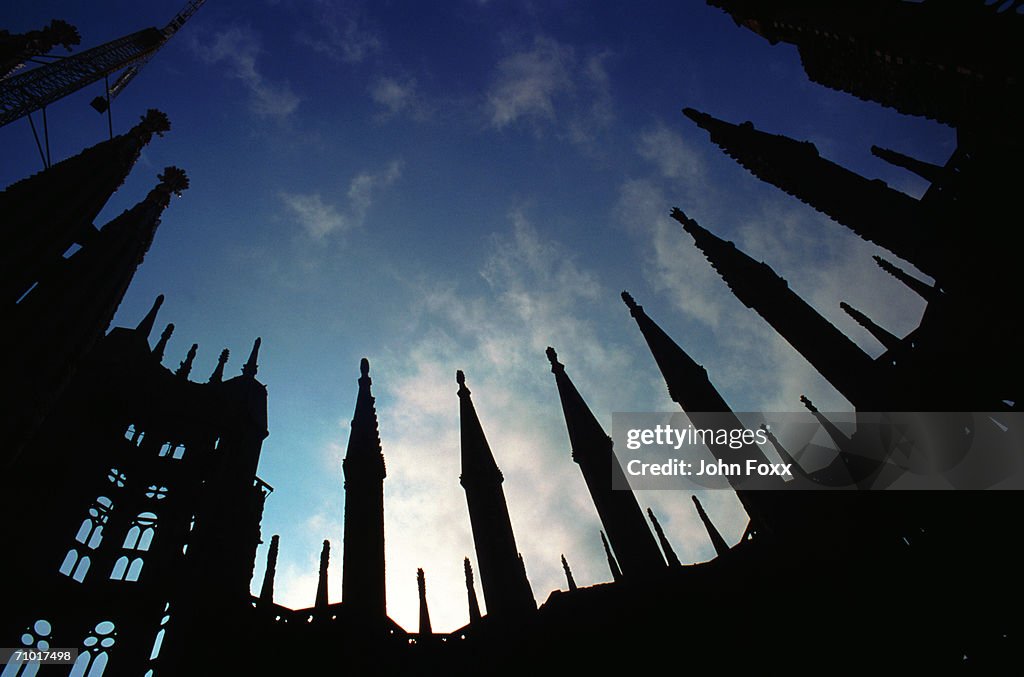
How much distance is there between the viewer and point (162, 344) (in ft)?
83.9

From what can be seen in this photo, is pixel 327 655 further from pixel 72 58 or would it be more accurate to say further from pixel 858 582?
pixel 72 58

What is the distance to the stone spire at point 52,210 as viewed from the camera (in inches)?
359

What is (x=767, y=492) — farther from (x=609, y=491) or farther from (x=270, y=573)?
(x=270, y=573)

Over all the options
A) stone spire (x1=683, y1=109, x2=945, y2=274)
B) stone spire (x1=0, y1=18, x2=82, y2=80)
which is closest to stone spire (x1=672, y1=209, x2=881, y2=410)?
stone spire (x1=683, y1=109, x2=945, y2=274)

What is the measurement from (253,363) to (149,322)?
7185 millimetres

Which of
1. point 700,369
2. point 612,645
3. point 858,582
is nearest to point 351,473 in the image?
point 612,645

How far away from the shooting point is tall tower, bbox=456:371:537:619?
11375mm

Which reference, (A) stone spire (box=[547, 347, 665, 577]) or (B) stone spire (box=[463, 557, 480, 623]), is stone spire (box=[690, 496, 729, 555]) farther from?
(B) stone spire (box=[463, 557, 480, 623])

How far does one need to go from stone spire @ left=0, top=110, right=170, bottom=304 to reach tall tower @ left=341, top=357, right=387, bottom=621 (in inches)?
300

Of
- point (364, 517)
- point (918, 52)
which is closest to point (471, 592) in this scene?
point (364, 517)

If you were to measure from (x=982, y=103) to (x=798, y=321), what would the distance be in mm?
5999

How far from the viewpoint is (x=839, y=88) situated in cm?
1200

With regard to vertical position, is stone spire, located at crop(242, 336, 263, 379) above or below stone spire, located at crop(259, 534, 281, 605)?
above

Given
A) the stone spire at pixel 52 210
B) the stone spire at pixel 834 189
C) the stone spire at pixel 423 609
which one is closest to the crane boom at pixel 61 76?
the stone spire at pixel 52 210
